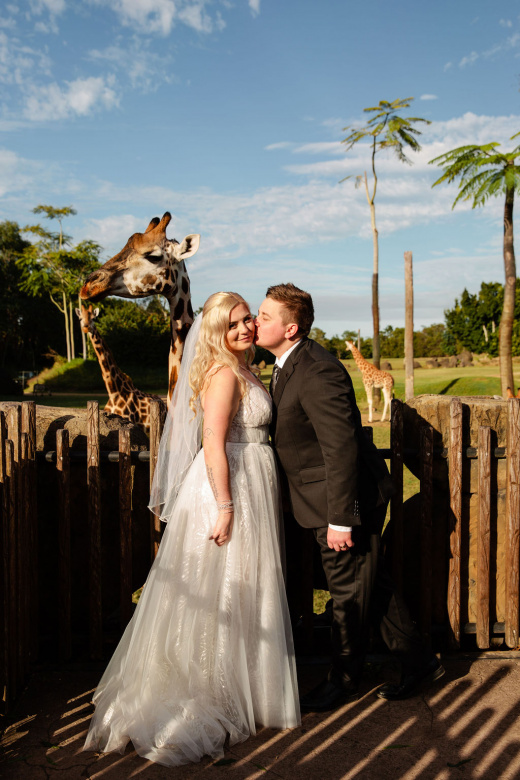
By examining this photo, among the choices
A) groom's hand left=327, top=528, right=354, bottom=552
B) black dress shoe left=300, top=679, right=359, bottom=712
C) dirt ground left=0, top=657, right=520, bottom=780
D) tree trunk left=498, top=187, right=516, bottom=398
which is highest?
tree trunk left=498, top=187, right=516, bottom=398

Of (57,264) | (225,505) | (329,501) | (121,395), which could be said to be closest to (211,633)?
(225,505)

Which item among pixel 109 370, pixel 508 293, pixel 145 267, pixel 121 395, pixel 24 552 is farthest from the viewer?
pixel 508 293

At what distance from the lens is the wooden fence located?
148 inches

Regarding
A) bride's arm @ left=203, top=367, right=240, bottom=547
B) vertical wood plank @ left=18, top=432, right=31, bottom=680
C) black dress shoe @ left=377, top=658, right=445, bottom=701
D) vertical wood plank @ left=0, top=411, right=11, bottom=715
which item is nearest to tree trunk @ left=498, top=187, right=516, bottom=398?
black dress shoe @ left=377, top=658, right=445, bottom=701

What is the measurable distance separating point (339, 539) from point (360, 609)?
19.7 inches

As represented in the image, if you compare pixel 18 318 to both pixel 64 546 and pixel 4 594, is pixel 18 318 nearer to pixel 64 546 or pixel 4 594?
pixel 64 546

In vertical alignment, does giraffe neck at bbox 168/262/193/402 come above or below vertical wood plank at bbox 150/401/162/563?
above

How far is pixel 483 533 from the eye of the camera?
12.7 ft

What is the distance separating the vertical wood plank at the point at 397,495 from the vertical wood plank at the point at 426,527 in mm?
139

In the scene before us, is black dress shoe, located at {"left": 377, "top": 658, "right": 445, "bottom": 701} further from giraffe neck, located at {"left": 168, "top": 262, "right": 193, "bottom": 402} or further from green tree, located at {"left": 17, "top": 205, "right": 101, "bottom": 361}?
green tree, located at {"left": 17, "top": 205, "right": 101, "bottom": 361}

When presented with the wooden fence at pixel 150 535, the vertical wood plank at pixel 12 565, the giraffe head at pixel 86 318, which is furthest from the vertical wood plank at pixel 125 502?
the giraffe head at pixel 86 318

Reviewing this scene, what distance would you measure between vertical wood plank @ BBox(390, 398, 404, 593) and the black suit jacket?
421 mm

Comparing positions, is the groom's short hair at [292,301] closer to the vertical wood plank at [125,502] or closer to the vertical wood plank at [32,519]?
the vertical wood plank at [125,502]

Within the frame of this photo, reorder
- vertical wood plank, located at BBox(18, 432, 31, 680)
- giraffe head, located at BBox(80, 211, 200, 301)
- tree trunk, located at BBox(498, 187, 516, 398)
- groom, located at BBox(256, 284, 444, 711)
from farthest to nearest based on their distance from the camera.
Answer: tree trunk, located at BBox(498, 187, 516, 398)
giraffe head, located at BBox(80, 211, 200, 301)
vertical wood plank, located at BBox(18, 432, 31, 680)
groom, located at BBox(256, 284, 444, 711)
